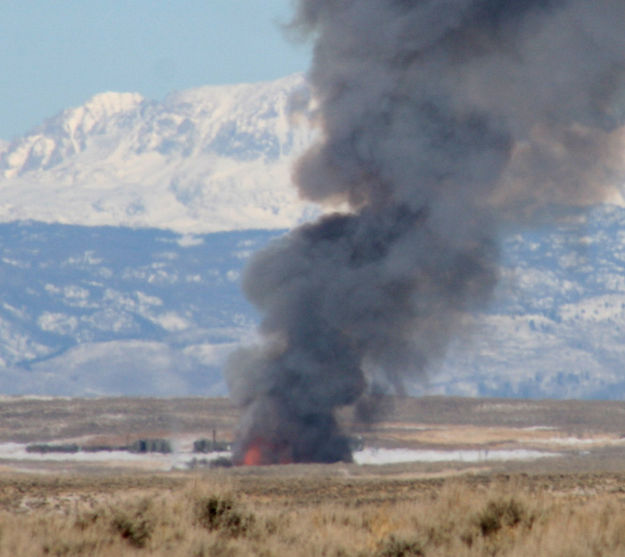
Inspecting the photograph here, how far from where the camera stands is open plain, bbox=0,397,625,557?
22156mm

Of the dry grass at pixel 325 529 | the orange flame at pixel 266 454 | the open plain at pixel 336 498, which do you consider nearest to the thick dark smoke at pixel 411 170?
the orange flame at pixel 266 454

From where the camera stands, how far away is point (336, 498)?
37250 mm

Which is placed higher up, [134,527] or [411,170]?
[411,170]

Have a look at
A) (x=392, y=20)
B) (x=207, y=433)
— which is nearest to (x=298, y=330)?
(x=392, y=20)

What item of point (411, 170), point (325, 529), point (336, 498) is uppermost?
point (411, 170)

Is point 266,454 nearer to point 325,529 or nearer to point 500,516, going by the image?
point 325,529

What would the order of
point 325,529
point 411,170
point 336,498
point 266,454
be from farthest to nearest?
point 411,170 < point 266,454 < point 336,498 < point 325,529

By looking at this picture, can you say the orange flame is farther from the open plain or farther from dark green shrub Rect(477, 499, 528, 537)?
dark green shrub Rect(477, 499, 528, 537)

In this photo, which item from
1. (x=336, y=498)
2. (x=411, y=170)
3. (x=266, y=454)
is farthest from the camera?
(x=411, y=170)

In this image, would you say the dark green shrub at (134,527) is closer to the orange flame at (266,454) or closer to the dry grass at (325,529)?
the dry grass at (325,529)

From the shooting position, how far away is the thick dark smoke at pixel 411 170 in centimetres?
6103

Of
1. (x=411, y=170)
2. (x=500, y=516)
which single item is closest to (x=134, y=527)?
(x=500, y=516)

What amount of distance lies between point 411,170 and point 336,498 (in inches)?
1052

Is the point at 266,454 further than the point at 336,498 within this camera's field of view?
Yes
